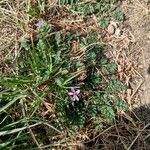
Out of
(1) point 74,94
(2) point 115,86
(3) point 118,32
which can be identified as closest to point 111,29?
(3) point 118,32

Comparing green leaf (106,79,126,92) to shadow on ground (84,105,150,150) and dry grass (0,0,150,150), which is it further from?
shadow on ground (84,105,150,150)

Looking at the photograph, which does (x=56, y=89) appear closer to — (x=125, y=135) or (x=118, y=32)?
(x=125, y=135)

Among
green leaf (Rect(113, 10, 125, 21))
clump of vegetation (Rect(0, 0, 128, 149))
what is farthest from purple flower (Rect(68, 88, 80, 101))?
green leaf (Rect(113, 10, 125, 21))

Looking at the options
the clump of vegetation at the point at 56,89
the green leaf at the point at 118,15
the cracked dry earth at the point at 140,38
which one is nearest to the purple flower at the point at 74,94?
the clump of vegetation at the point at 56,89

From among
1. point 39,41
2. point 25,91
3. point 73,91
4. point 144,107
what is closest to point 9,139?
point 25,91

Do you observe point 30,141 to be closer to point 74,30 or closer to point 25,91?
point 25,91

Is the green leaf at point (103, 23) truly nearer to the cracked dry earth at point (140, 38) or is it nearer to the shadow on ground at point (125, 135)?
the cracked dry earth at point (140, 38)
